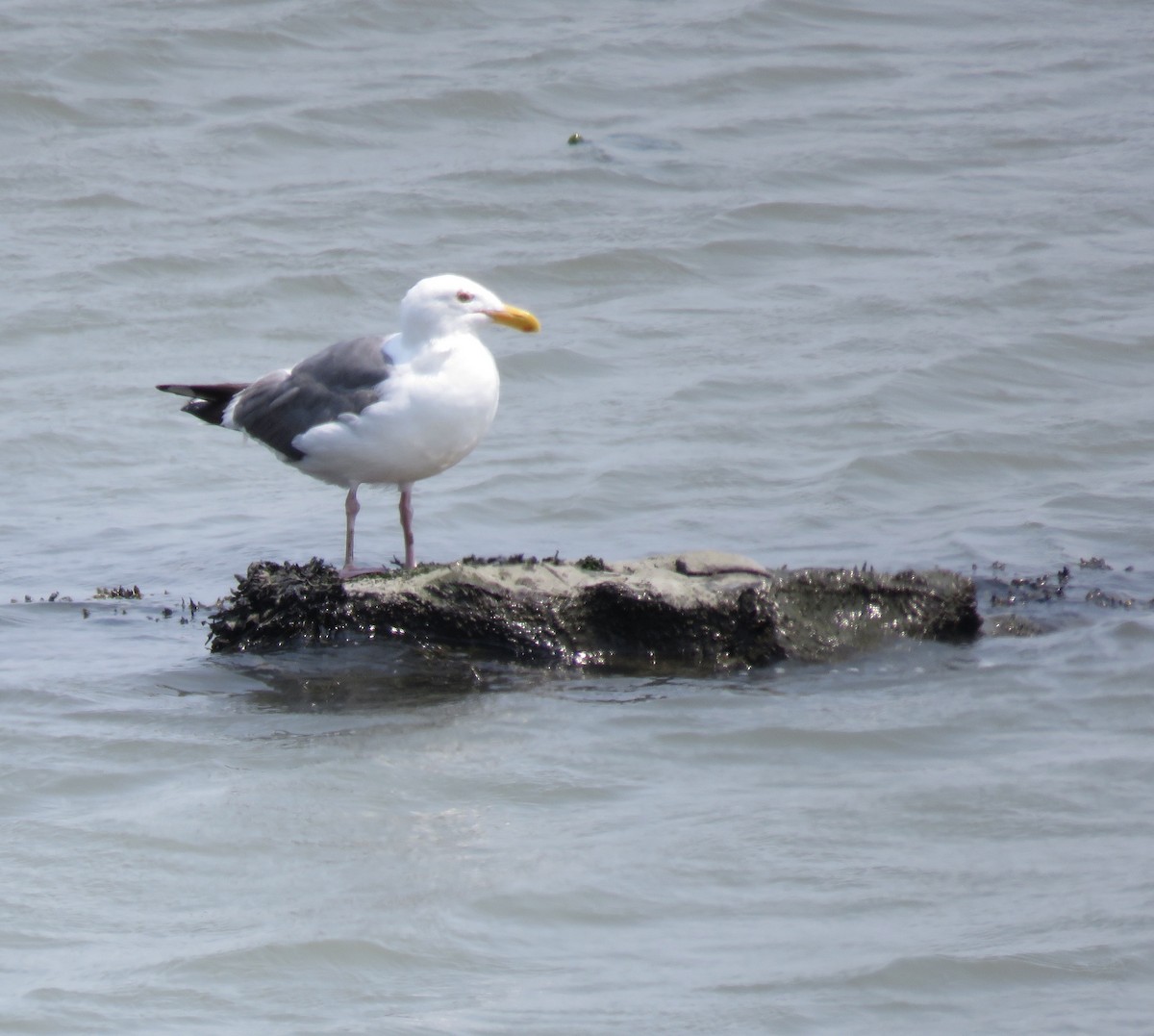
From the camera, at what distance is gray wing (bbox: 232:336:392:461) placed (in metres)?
6.71

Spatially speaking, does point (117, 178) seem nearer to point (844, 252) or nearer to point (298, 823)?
point (844, 252)

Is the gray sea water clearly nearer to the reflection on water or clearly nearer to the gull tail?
the reflection on water

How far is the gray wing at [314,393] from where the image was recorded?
6715 mm

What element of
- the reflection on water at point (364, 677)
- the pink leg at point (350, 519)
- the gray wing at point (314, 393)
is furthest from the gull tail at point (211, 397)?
the reflection on water at point (364, 677)

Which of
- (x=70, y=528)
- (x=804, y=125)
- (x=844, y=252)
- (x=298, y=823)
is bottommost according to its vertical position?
(x=298, y=823)

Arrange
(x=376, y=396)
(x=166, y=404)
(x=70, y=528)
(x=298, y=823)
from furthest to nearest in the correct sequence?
(x=166, y=404)
(x=70, y=528)
(x=376, y=396)
(x=298, y=823)

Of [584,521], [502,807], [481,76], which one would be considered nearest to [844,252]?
[481,76]

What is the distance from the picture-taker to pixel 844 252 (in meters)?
12.3

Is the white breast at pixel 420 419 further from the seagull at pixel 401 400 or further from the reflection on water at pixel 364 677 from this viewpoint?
the reflection on water at pixel 364 677

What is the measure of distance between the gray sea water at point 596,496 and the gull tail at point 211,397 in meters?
0.57

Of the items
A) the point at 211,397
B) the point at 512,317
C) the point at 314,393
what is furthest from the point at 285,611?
the point at 211,397

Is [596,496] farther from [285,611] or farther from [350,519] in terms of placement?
[285,611]

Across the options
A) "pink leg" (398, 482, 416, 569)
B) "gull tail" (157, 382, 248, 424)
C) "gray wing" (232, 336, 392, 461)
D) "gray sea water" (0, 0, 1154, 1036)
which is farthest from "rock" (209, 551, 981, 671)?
"gull tail" (157, 382, 248, 424)

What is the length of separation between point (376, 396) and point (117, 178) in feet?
24.0
